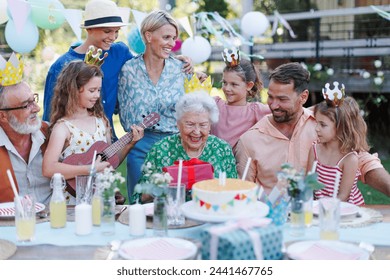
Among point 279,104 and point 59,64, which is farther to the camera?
point 59,64

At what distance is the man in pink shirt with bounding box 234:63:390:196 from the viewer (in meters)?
3.61

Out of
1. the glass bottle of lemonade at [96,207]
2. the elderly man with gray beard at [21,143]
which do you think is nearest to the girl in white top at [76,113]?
the elderly man with gray beard at [21,143]

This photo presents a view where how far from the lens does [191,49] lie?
303 inches

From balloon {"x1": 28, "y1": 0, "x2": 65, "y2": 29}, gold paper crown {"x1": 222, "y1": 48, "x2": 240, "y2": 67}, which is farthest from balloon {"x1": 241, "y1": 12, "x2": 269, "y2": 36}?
gold paper crown {"x1": 222, "y1": 48, "x2": 240, "y2": 67}

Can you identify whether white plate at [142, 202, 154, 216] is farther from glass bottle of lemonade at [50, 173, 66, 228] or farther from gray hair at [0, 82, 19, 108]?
gray hair at [0, 82, 19, 108]

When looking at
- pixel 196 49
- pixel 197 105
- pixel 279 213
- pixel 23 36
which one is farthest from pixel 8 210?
pixel 196 49

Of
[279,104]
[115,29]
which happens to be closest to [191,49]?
[115,29]

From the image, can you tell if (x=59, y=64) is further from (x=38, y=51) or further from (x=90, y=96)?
(x=38, y=51)

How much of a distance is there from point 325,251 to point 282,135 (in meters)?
1.45

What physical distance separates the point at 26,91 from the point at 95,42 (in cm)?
91

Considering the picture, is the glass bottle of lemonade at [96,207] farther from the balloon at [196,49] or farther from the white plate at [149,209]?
the balloon at [196,49]

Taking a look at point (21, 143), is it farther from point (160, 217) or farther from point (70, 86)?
point (160, 217)

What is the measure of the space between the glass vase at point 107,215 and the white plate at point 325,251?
0.83m

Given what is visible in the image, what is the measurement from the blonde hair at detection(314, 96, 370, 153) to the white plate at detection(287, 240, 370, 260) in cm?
107
